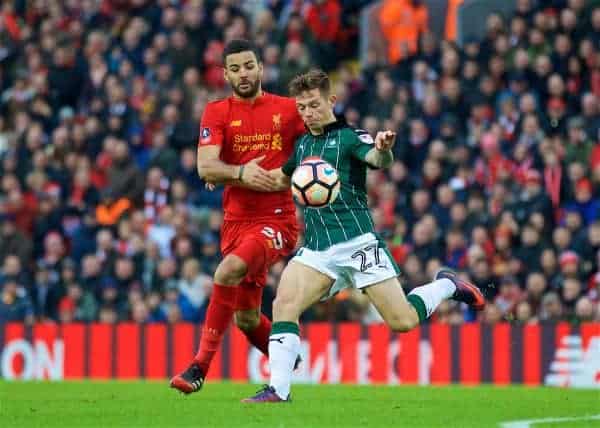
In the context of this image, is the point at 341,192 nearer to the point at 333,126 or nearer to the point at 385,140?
the point at 333,126

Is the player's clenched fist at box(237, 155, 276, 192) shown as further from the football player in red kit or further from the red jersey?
the red jersey

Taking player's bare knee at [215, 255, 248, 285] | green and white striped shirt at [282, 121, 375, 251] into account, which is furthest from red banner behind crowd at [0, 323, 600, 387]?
green and white striped shirt at [282, 121, 375, 251]

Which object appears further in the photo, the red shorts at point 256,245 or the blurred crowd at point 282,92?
the blurred crowd at point 282,92

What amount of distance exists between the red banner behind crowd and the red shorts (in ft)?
16.2

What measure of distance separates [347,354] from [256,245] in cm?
596

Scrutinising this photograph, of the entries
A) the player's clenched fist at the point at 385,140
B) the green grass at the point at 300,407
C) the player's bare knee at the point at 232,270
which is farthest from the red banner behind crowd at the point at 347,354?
the player's clenched fist at the point at 385,140

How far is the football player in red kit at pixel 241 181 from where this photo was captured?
36.6ft

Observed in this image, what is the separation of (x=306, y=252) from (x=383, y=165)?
927 mm

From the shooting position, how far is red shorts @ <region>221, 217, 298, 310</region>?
36.8 feet

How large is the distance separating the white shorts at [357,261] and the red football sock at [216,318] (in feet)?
3.12

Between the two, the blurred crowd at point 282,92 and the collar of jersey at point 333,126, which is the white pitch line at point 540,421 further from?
the blurred crowd at point 282,92

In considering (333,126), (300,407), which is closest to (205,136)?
(333,126)

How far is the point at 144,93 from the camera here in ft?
72.5

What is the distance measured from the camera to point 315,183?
1020 centimetres
